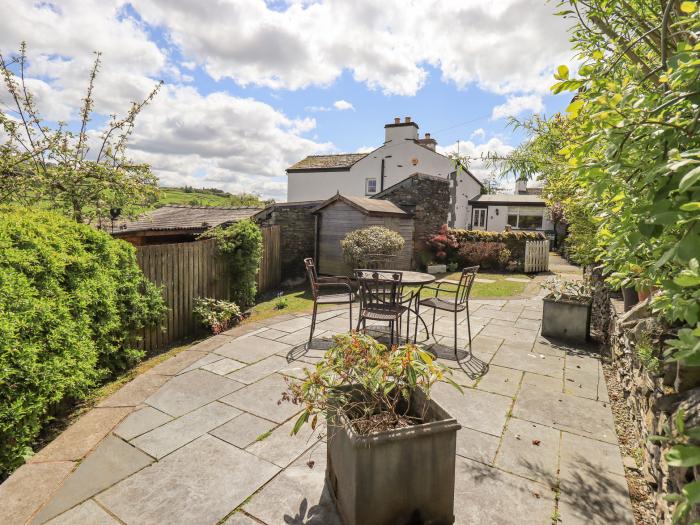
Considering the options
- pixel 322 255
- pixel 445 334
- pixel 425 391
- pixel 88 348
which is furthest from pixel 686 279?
pixel 322 255

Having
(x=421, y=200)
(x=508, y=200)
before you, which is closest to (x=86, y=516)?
(x=421, y=200)

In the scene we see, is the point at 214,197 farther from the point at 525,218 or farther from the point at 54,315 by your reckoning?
the point at 54,315

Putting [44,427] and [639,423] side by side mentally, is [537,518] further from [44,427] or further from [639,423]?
[44,427]

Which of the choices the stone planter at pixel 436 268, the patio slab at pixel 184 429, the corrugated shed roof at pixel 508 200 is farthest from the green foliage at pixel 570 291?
the corrugated shed roof at pixel 508 200

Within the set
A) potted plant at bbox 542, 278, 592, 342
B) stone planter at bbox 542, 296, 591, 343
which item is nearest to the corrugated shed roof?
potted plant at bbox 542, 278, 592, 342

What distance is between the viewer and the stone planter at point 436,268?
12.9m

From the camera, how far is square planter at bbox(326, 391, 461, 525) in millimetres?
1818

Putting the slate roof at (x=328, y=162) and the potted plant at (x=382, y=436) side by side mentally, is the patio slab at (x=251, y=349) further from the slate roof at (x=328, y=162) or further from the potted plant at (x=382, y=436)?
the slate roof at (x=328, y=162)

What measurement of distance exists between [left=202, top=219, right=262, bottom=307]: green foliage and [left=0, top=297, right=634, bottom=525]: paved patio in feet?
9.60

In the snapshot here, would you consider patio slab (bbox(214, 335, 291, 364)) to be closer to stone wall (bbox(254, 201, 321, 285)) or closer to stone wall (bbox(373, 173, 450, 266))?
stone wall (bbox(254, 201, 321, 285))

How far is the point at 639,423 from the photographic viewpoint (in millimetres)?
2850

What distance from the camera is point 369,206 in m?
11.0

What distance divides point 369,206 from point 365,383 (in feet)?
30.5

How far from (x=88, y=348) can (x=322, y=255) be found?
8275 millimetres
